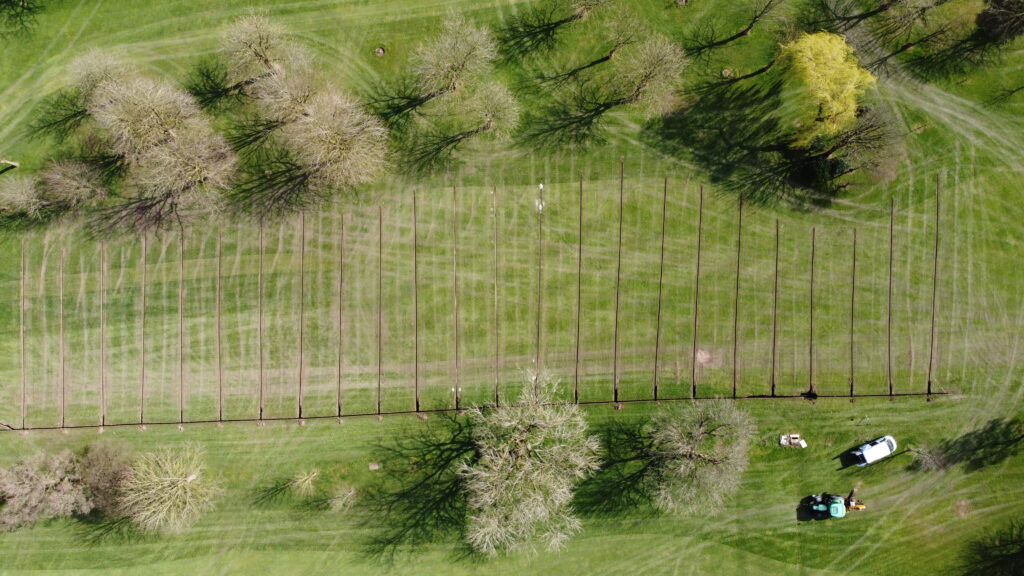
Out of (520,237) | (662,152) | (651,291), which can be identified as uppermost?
(662,152)

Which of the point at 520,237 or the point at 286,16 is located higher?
the point at 286,16

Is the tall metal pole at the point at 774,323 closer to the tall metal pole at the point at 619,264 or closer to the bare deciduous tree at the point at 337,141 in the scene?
the tall metal pole at the point at 619,264

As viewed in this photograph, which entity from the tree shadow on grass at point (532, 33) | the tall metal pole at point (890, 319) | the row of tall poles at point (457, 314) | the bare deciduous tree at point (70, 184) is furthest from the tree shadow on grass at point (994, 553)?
the bare deciduous tree at point (70, 184)

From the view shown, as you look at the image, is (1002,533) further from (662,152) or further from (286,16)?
(286,16)

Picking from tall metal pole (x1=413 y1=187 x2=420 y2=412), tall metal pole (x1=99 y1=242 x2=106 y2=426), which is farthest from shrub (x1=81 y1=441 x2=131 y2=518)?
tall metal pole (x1=413 y1=187 x2=420 y2=412)

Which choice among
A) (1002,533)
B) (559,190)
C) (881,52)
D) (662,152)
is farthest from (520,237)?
(1002,533)

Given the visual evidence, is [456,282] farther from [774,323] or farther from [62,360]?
[62,360]

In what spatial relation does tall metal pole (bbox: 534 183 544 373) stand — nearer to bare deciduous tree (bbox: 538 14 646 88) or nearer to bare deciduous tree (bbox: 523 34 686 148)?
bare deciduous tree (bbox: 523 34 686 148)
